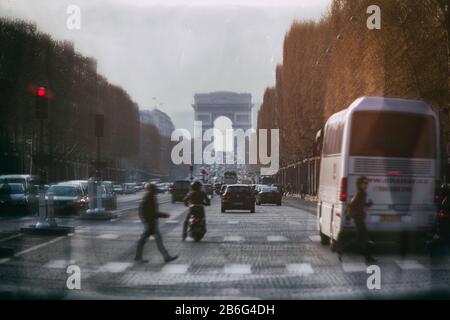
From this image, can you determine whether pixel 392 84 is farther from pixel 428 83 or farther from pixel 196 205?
pixel 196 205

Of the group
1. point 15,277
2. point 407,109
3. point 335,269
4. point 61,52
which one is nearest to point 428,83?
point 407,109

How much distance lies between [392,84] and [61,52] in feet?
103

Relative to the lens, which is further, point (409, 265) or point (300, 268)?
point (409, 265)

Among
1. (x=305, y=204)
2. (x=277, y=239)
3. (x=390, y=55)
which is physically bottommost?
(x=305, y=204)

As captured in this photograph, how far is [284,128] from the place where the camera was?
93062 mm

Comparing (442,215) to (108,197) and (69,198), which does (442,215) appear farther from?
(108,197)

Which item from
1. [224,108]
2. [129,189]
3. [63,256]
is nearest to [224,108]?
[224,108]

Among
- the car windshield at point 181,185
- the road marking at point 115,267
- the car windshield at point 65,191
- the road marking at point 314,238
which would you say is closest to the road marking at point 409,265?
the road marking at point 115,267

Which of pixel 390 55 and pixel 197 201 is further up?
pixel 390 55

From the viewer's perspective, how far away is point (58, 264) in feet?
66.5

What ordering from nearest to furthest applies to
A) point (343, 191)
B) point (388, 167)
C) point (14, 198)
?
1. point (343, 191)
2. point (388, 167)
3. point (14, 198)

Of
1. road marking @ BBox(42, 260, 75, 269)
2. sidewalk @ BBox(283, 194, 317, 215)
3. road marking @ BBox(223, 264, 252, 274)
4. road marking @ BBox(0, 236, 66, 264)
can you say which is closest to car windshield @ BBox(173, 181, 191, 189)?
sidewalk @ BBox(283, 194, 317, 215)

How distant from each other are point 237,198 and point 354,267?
32.9m

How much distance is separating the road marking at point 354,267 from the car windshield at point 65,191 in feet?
84.2
